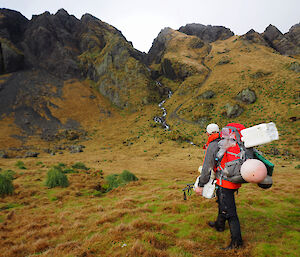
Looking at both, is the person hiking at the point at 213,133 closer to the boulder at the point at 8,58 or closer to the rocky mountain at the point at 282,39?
the boulder at the point at 8,58

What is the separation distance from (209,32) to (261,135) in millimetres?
117881

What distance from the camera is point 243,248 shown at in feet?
9.15

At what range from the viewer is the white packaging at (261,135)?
2477mm

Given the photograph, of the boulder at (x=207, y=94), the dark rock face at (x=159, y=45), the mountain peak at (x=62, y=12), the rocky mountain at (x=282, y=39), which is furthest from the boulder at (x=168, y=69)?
the mountain peak at (x=62, y=12)

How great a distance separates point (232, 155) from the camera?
2.89 meters

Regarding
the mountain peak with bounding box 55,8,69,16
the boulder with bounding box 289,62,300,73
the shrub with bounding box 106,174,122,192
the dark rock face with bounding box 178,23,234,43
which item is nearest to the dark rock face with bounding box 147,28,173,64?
the dark rock face with bounding box 178,23,234,43

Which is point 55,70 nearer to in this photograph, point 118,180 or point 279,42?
point 118,180

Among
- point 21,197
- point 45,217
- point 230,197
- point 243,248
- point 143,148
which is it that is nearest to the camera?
point 243,248

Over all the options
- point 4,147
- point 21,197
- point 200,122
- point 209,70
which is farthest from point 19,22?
point 21,197

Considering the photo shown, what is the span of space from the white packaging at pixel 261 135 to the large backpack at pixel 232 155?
16 centimetres

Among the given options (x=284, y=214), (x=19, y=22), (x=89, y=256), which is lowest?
(x=284, y=214)

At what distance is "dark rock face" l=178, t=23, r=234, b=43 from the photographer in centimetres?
9397

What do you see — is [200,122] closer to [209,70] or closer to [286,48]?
[209,70]

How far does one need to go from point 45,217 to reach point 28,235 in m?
1.18
